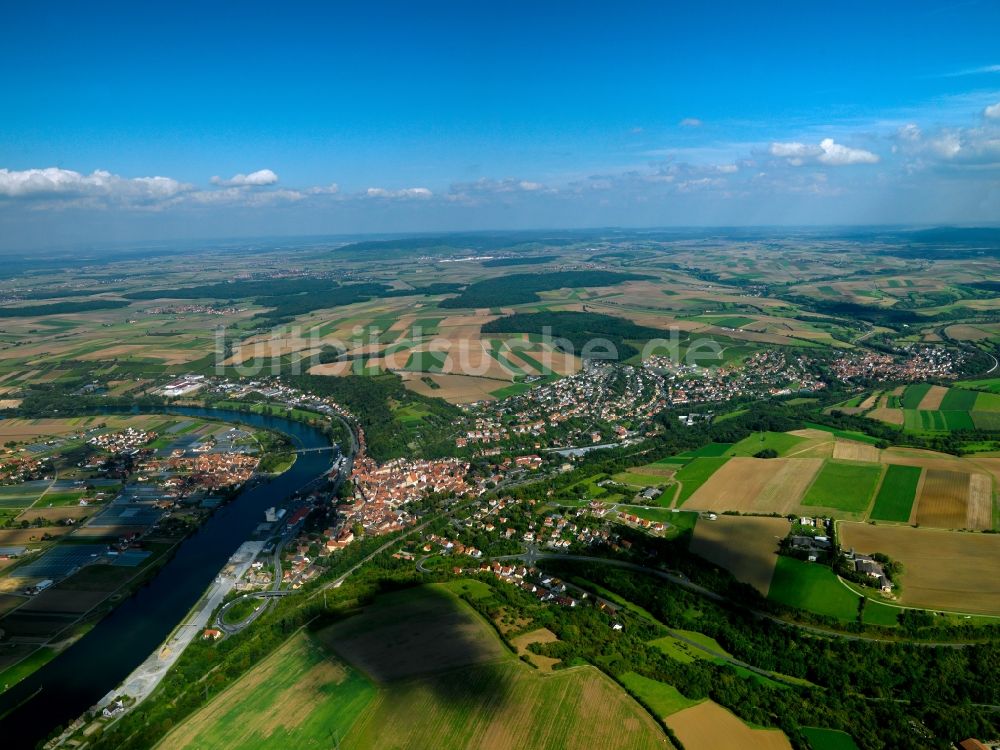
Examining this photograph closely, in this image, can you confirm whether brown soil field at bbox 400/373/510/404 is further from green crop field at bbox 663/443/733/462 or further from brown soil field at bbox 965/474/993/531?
brown soil field at bbox 965/474/993/531

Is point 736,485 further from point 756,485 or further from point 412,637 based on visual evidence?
point 412,637

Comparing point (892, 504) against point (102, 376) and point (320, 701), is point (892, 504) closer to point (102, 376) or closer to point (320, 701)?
point (320, 701)

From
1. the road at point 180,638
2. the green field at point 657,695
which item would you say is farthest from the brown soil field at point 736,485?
the road at point 180,638

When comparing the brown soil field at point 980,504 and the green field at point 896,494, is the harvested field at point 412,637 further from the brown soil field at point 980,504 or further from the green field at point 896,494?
the brown soil field at point 980,504

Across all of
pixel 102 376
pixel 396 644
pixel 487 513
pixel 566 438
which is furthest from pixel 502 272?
pixel 396 644

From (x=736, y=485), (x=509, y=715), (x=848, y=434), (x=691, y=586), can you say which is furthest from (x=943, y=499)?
(x=509, y=715)
